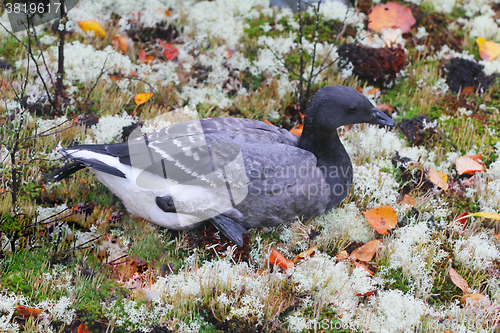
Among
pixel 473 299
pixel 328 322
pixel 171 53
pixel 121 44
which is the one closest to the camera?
pixel 328 322

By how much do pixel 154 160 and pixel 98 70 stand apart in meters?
2.79

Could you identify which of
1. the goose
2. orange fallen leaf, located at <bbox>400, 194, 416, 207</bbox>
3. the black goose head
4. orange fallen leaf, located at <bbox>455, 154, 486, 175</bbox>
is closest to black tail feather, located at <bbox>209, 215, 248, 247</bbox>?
the goose

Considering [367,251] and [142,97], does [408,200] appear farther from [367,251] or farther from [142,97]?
[142,97]

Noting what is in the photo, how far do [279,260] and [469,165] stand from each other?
280 cm

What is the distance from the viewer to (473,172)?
5.27 metres

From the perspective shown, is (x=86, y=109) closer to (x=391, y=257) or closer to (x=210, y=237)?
(x=210, y=237)

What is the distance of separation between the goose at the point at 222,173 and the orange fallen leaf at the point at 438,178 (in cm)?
128

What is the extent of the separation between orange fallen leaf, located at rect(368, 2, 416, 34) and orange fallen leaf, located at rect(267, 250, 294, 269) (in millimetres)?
4997

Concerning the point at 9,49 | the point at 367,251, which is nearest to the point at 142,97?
the point at 9,49

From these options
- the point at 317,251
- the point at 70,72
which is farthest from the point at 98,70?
the point at 317,251

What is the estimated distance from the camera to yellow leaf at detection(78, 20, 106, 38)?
22.4ft

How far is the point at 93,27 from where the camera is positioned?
6.84 meters

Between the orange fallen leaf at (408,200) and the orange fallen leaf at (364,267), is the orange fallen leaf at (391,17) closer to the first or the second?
the orange fallen leaf at (408,200)

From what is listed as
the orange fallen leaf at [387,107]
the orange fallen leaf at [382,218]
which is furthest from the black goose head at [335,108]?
the orange fallen leaf at [387,107]
